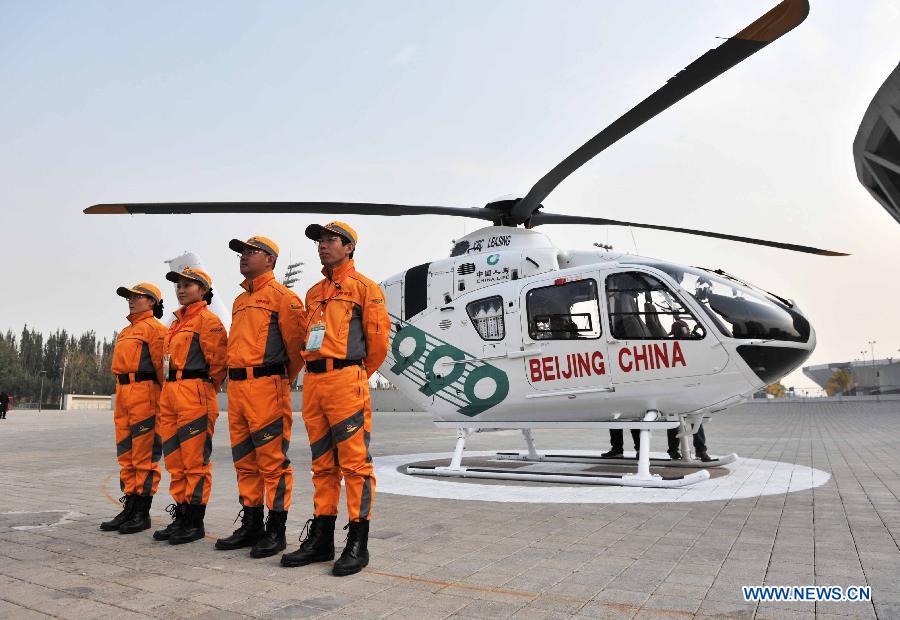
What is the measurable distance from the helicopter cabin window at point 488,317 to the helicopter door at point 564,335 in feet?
1.08

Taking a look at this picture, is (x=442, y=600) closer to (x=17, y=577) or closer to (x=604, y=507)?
(x=17, y=577)

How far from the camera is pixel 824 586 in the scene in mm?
3051

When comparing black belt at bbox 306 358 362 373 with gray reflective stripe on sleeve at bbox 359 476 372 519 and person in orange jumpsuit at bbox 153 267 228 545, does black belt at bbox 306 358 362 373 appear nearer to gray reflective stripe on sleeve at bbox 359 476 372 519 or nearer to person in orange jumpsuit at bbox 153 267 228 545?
gray reflective stripe on sleeve at bbox 359 476 372 519

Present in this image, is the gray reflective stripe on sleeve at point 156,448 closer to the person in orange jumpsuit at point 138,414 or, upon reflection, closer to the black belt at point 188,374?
the person in orange jumpsuit at point 138,414

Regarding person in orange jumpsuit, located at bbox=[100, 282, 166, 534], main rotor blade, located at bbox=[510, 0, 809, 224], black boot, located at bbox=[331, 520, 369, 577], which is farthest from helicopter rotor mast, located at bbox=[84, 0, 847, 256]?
black boot, located at bbox=[331, 520, 369, 577]

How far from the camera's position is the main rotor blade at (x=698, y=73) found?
13.1 feet

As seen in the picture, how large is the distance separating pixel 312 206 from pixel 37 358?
132 meters

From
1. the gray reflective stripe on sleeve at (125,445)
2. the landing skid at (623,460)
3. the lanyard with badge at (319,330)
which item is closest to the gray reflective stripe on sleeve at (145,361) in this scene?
the gray reflective stripe on sleeve at (125,445)

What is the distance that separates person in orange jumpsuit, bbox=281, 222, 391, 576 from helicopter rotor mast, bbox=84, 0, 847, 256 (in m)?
3.10

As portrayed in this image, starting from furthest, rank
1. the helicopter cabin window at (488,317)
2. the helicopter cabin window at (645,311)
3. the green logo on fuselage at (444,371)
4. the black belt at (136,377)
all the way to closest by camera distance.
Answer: the green logo on fuselage at (444,371) → the helicopter cabin window at (488,317) → the helicopter cabin window at (645,311) → the black belt at (136,377)

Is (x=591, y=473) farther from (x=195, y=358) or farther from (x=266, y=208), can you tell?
(x=266, y=208)

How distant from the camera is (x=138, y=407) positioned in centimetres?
487

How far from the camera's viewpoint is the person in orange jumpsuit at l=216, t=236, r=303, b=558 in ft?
13.0

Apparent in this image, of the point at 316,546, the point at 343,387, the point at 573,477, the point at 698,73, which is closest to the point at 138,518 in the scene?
the point at 316,546
